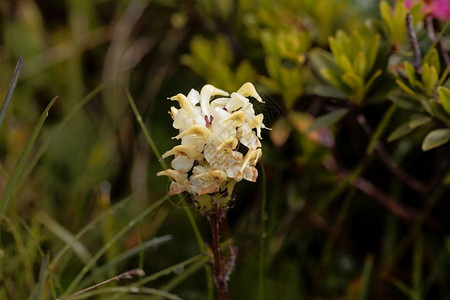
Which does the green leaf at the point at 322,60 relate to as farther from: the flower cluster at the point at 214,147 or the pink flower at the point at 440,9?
the flower cluster at the point at 214,147

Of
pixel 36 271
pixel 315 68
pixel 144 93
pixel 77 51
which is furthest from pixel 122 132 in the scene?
pixel 315 68

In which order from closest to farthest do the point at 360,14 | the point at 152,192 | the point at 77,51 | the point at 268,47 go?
the point at 268,47, the point at 360,14, the point at 152,192, the point at 77,51

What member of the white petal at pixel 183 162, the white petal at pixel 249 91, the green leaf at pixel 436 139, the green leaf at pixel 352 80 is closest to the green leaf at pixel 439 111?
the green leaf at pixel 436 139

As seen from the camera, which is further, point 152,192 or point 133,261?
point 152,192

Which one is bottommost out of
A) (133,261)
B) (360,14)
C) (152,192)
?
(133,261)

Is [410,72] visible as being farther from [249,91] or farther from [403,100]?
[249,91]

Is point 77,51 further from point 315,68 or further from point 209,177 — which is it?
point 209,177

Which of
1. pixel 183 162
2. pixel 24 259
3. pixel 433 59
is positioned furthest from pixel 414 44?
pixel 24 259
